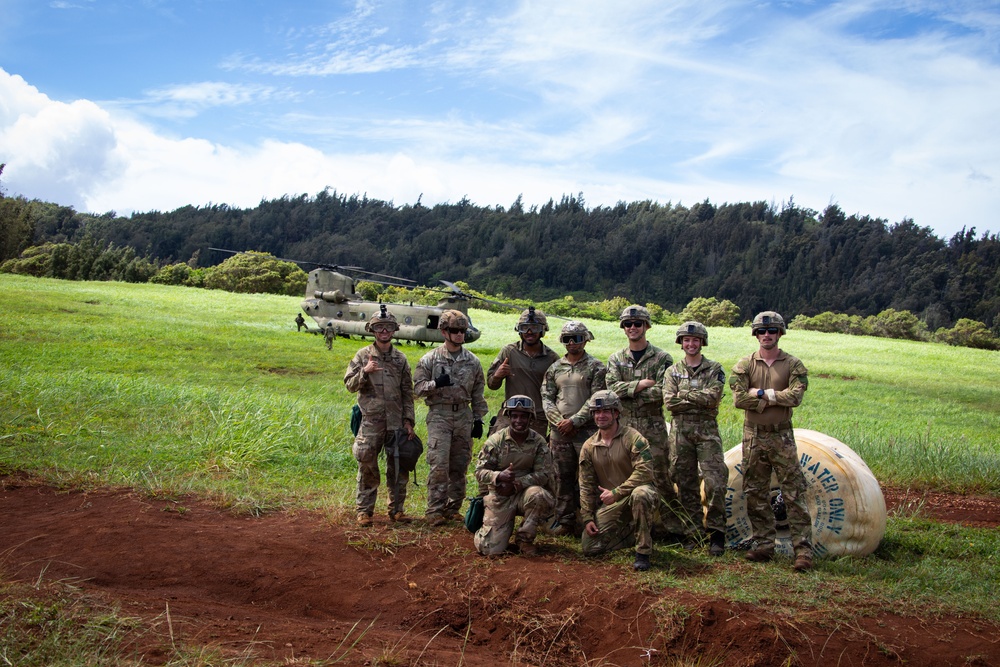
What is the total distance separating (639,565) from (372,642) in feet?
8.65

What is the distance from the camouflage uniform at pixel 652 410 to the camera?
27.7 feet

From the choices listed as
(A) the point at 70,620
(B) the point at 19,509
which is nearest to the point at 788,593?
A: (A) the point at 70,620

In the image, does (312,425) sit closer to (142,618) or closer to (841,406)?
(142,618)

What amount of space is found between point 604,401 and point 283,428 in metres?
6.56

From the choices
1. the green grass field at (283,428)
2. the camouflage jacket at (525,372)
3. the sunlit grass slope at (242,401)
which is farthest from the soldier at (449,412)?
the sunlit grass slope at (242,401)

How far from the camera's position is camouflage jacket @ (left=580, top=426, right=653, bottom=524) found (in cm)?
783

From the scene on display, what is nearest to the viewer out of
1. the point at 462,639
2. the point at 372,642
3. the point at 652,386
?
the point at 372,642

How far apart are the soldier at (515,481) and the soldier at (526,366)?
0.61 meters

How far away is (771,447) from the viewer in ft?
25.7

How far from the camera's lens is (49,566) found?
703 centimetres

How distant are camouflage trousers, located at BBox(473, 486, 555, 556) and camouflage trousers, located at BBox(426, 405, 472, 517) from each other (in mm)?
869

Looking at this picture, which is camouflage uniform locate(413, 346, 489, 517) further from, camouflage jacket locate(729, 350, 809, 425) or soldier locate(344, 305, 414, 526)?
camouflage jacket locate(729, 350, 809, 425)

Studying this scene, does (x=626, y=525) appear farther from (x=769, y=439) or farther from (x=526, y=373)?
(x=526, y=373)

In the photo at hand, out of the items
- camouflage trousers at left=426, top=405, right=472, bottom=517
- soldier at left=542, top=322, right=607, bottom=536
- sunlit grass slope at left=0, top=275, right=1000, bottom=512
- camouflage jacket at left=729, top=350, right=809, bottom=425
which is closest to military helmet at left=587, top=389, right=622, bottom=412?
soldier at left=542, top=322, right=607, bottom=536
